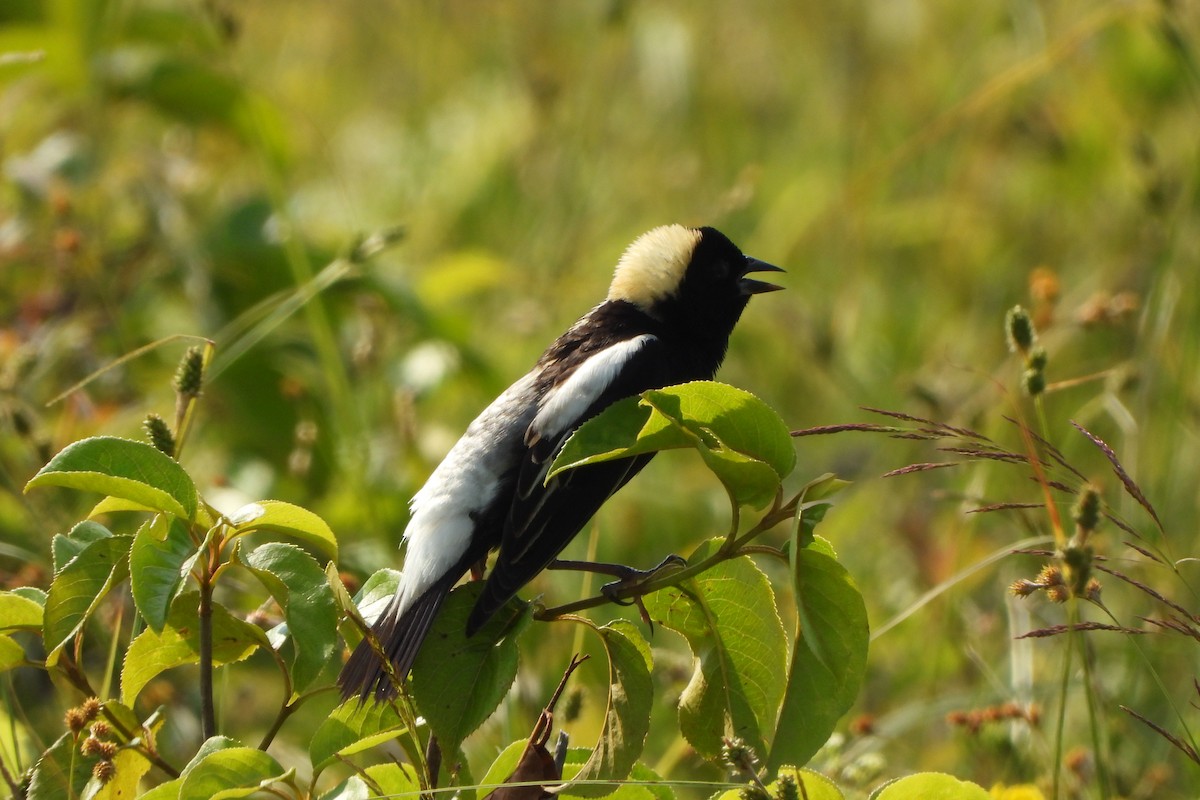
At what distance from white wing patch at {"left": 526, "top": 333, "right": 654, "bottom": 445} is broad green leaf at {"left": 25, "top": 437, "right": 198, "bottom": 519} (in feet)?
3.14

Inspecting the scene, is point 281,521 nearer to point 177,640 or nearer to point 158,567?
point 158,567

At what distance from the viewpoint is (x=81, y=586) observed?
4.80 feet

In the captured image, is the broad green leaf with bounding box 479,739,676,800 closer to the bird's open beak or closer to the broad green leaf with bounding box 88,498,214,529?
the broad green leaf with bounding box 88,498,214,529

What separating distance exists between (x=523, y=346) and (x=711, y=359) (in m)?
1.63

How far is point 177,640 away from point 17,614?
0.18 meters

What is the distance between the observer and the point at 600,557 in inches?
148

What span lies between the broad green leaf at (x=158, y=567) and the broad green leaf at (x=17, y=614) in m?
0.17

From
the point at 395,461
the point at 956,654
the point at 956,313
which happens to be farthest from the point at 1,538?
the point at 956,313

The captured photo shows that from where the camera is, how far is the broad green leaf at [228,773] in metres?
1.38

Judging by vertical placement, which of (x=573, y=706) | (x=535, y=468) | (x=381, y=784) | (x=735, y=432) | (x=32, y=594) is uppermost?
(x=735, y=432)

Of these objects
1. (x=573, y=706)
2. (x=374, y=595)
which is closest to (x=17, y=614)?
(x=374, y=595)

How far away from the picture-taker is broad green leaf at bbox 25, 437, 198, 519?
1.39 meters

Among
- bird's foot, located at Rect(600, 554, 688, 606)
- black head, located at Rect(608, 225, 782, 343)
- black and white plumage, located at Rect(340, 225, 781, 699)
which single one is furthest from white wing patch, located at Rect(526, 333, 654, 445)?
black head, located at Rect(608, 225, 782, 343)

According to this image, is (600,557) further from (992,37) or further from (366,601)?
(992,37)
